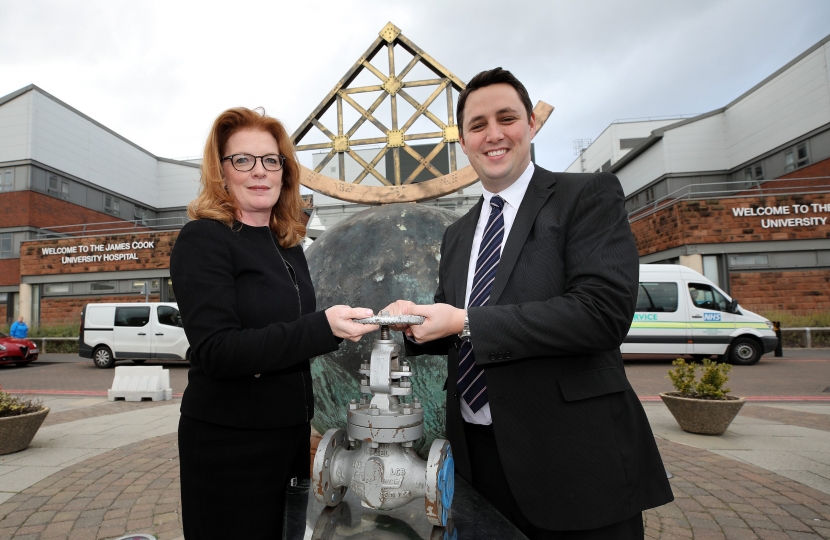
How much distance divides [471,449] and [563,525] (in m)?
0.48

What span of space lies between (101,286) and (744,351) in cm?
2241

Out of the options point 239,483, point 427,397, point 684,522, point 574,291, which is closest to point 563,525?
point 574,291

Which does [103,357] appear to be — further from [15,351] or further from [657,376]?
[657,376]

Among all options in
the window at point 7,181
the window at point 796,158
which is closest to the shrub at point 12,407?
the window at point 7,181

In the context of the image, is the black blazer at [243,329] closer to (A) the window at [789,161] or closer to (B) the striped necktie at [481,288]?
(B) the striped necktie at [481,288]

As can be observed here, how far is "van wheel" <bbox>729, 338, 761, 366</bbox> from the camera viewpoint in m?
12.2

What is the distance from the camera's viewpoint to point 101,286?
21031mm

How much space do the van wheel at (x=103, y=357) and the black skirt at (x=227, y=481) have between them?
14902 millimetres

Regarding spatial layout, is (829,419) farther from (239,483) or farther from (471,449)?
(239,483)

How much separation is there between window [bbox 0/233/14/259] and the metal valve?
27092 millimetres

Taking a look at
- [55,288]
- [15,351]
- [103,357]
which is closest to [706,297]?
[103,357]

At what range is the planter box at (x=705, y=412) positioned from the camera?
5.66 meters

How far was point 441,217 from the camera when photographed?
3201 mm

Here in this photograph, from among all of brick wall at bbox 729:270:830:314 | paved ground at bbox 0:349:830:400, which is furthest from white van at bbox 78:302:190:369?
brick wall at bbox 729:270:830:314
